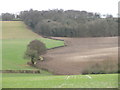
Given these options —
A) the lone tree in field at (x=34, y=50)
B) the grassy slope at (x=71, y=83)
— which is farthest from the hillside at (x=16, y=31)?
the grassy slope at (x=71, y=83)

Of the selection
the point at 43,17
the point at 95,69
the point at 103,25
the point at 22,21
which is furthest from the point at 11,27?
the point at 95,69

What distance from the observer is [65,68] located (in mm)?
26516

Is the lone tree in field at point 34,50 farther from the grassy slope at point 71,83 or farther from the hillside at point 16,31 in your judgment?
the hillside at point 16,31

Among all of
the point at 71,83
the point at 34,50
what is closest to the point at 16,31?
the point at 34,50

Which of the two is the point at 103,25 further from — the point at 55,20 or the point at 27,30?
the point at 27,30

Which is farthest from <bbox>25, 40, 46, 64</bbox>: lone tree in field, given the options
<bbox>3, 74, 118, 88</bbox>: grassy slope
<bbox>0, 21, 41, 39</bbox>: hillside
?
<bbox>0, 21, 41, 39</bbox>: hillside

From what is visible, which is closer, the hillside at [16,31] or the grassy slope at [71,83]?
the grassy slope at [71,83]

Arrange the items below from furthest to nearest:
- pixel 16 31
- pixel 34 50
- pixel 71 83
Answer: pixel 16 31, pixel 34 50, pixel 71 83

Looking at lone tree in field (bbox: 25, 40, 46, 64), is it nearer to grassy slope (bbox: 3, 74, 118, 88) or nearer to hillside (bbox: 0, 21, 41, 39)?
grassy slope (bbox: 3, 74, 118, 88)

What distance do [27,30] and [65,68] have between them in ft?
154

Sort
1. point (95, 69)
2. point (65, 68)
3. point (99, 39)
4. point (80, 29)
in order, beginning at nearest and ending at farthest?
point (95, 69) → point (65, 68) → point (99, 39) → point (80, 29)

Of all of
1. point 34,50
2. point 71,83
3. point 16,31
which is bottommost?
point 34,50

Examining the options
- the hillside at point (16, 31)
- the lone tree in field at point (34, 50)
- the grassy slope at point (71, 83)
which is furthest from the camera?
the hillside at point (16, 31)

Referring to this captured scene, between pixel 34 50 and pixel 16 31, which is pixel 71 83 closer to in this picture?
pixel 34 50
